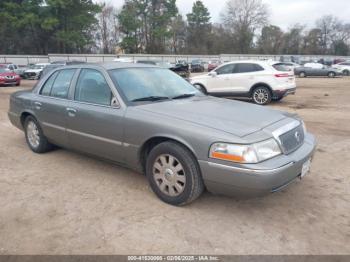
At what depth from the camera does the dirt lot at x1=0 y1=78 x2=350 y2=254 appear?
2.87m

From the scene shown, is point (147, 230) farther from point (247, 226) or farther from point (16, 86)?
point (16, 86)

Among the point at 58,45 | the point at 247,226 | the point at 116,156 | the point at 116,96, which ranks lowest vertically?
the point at 247,226

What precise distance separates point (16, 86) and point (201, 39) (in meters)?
56.3

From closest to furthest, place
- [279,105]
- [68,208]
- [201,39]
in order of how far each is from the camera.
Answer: [68,208] < [279,105] < [201,39]

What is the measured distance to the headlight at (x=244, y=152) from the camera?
3.00 metres

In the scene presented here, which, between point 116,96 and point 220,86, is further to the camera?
point 220,86

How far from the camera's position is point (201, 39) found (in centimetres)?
7169

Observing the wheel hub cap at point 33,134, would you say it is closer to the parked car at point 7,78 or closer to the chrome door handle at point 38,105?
the chrome door handle at point 38,105

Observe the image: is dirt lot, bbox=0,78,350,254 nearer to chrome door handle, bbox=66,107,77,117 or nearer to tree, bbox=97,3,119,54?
chrome door handle, bbox=66,107,77,117

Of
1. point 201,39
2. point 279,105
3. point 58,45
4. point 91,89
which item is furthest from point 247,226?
point 201,39

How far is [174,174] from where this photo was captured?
3438mm

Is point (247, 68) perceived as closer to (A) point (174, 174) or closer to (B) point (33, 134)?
(B) point (33, 134)

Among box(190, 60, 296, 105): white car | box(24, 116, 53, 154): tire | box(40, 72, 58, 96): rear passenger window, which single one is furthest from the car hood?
box(190, 60, 296, 105): white car

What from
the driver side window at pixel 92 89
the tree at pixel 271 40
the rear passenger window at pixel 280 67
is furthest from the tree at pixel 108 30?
the driver side window at pixel 92 89
